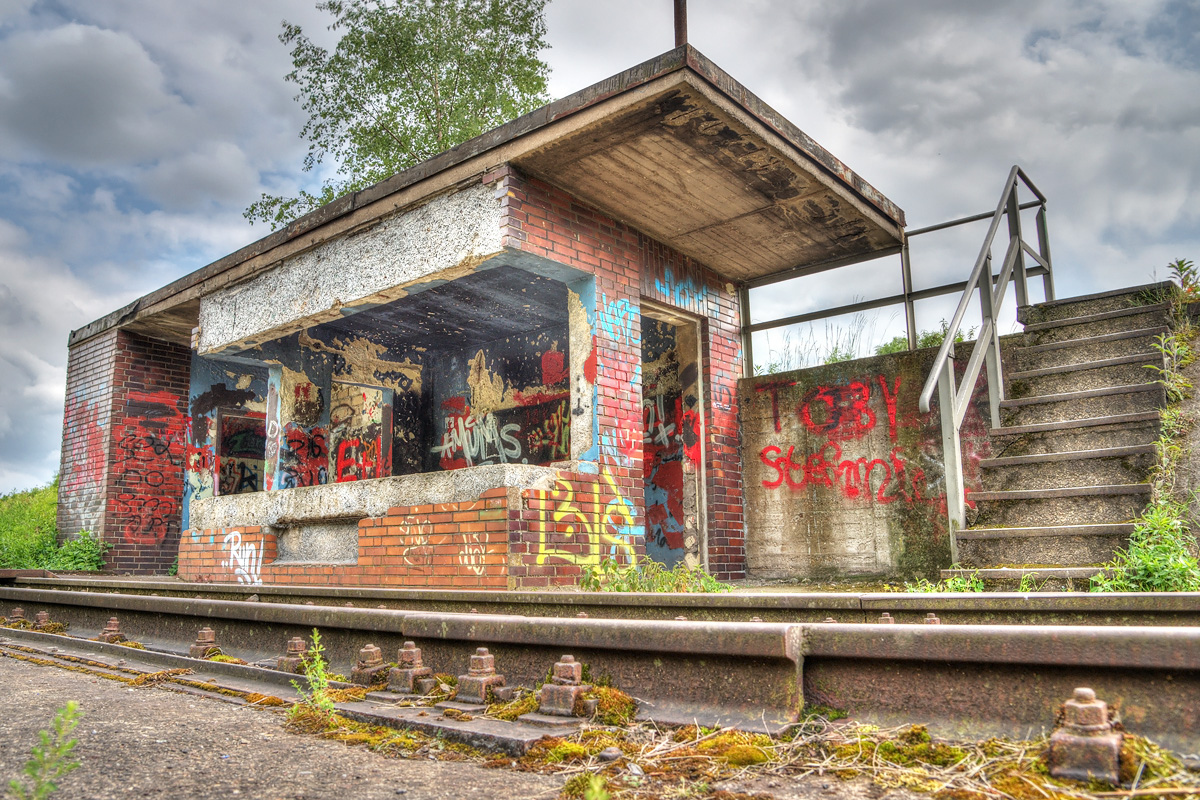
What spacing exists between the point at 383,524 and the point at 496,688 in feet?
16.1

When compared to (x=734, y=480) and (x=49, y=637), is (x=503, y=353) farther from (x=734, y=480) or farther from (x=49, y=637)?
(x=49, y=637)

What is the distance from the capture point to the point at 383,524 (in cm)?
720

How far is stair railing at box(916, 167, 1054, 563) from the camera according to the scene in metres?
5.19

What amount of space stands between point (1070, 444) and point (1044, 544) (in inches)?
42.7

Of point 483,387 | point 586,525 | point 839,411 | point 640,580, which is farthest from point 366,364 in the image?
point 839,411

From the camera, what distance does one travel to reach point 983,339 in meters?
5.97

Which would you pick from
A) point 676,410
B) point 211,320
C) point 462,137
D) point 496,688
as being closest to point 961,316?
point 676,410

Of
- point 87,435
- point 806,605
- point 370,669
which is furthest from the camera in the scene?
point 87,435

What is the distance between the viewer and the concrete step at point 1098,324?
19.9 ft

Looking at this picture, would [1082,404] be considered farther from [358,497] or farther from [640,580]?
[358,497]

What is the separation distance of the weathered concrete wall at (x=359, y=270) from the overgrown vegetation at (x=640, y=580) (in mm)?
2686

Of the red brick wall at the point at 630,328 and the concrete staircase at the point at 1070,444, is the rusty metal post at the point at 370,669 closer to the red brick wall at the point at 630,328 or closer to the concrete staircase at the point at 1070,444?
the red brick wall at the point at 630,328

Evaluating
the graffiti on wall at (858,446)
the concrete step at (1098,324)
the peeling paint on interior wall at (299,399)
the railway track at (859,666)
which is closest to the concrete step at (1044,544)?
the graffiti on wall at (858,446)

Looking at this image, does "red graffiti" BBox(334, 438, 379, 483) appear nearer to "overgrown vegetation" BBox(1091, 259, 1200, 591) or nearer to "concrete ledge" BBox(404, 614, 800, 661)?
"concrete ledge" BBox(404, 614, 800, 661)
